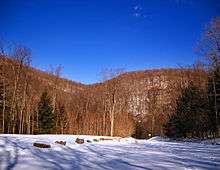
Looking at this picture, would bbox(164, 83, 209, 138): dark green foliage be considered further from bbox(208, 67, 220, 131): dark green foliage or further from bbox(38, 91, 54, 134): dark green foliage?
bbox(38, 91, 54, 134): dark green foliage

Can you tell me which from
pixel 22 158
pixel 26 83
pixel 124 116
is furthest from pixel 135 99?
pixel 22 158

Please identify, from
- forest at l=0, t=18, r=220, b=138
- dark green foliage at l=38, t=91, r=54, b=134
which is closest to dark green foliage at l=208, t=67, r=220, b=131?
forest at l=0, t=18, r=220, b=138

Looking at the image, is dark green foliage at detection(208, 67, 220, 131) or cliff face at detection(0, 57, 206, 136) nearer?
dark green foliage at detection(208, 67, 220, 131)

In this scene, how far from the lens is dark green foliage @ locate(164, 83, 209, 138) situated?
46188 millimetres

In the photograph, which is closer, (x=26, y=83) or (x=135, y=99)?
(x=26, y=83)

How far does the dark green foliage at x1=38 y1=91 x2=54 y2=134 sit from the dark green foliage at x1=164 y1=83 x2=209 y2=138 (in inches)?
896

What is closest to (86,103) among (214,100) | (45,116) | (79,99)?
(79,99)

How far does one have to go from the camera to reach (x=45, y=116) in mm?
49938

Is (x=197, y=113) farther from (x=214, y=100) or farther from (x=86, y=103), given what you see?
(x=86, y=103)

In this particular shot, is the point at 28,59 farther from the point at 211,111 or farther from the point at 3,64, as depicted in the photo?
the point at 211,111

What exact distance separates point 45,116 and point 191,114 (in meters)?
25.1

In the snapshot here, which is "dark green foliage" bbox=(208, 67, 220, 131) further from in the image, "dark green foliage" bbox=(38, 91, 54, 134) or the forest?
"dark green foliage" bbox=(38, 91, 54, 134)

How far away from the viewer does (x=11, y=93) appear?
41.6 m

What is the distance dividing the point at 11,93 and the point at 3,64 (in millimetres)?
5098
